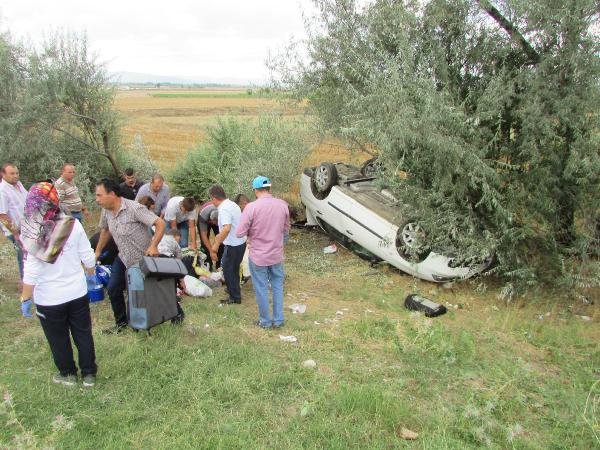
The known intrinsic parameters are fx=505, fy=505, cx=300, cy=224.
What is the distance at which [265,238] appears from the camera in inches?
206

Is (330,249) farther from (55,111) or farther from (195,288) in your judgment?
(55,111)

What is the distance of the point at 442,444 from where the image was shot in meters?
3.35

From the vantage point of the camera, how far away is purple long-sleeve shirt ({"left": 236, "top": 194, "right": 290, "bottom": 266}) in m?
5.20

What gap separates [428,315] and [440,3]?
4.20m

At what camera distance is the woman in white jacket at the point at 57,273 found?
12.0 feet

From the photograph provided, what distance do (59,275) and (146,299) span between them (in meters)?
1.05

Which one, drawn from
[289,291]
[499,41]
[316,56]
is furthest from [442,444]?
[316,56]

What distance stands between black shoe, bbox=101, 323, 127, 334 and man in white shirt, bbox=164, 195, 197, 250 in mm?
1993

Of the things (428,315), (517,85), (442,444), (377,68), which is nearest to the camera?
(442,444)

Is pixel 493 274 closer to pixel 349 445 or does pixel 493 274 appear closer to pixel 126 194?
pixel 349 445

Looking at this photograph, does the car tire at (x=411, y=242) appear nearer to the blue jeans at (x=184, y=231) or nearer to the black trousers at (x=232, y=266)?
the black trousers at (x=232, y=266)

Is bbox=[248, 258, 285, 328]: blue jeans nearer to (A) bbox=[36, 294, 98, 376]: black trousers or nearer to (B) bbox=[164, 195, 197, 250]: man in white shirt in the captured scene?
(A) bbox=[36, 294, 98, 376]: black trousers

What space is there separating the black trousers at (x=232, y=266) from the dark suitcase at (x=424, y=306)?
83.1 inches

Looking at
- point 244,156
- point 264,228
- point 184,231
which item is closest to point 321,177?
point 244,156
